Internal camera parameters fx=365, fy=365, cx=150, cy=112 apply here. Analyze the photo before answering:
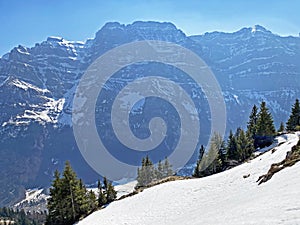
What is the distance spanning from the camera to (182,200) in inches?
1241

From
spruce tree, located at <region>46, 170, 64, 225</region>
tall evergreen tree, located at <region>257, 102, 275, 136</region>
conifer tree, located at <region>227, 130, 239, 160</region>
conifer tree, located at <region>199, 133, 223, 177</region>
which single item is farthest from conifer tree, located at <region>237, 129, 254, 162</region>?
spruce tree, located at <region>46, 170, 64, 225</region>

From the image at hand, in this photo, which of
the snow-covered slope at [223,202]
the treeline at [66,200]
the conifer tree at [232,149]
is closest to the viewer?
the snow-covered slope at [223,202]

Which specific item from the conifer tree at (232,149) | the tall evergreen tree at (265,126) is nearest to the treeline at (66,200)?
the conifer tree at (232,149)

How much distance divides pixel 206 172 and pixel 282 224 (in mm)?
56862

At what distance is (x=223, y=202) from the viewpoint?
24.4m

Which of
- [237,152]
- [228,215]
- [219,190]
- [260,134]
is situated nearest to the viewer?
[228,215]

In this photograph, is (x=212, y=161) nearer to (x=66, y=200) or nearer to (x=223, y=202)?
(x=66, y=200)

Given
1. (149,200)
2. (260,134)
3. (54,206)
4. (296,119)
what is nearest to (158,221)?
(149,200)

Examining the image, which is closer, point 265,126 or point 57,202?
point 57,202

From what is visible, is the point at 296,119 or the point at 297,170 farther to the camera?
the point at 296,119

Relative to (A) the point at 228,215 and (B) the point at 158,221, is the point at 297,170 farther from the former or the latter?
(B) the point at 158,221

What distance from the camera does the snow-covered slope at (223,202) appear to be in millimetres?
16047

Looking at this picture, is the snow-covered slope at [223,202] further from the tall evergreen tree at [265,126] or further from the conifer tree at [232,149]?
the tall evergreen tree at [265,126]

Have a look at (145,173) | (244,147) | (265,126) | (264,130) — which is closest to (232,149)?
(244,147)
